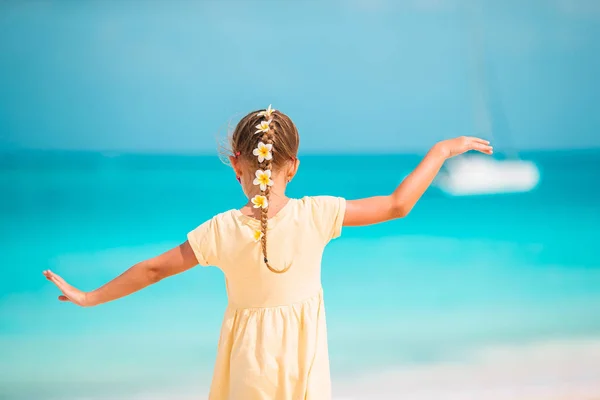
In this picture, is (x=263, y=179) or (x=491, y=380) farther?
(x=491, y=380)

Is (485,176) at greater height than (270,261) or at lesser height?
greater

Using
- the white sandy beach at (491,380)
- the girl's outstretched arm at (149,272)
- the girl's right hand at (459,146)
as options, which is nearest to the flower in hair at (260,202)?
the girl's outstretched arm at (149,272)

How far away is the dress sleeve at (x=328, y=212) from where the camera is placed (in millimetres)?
1279

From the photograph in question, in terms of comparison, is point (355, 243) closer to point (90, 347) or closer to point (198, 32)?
point (90, 347)

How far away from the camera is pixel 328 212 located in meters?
1.28

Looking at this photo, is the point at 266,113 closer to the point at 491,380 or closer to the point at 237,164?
the point at 237,164

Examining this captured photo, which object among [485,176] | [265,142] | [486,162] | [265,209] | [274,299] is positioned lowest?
[274,299]

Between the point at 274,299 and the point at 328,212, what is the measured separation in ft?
0.55

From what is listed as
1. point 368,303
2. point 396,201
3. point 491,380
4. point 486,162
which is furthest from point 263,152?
point 486,162

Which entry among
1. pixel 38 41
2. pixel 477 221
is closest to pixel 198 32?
pixel 38 41

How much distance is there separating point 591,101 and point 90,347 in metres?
5.95

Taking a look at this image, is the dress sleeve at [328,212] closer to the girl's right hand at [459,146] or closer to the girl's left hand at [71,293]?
the girl's right hand at [459,146]

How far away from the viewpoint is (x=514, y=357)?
8.45 ft

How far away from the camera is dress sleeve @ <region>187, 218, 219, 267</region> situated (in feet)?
4.12
